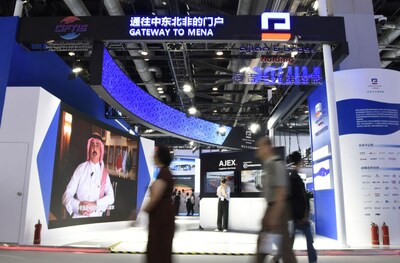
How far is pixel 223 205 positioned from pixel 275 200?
6.95 meters

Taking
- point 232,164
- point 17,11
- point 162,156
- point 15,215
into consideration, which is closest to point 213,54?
point 232,164

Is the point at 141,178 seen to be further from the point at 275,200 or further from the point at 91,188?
the point at 275,200

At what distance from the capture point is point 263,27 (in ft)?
21.1

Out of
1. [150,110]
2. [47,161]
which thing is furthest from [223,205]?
[47,161]

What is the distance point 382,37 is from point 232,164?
5409 mm

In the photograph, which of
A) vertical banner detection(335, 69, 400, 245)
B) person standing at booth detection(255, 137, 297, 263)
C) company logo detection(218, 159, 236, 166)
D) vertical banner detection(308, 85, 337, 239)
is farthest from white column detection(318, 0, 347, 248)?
company logo detection(218, 159, 236, 166)

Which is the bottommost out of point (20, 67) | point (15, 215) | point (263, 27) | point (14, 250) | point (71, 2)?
point (14, 250)

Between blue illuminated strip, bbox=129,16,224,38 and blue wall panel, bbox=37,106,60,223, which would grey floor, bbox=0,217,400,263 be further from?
blue illuminated strip, bbox=129,16,224,38

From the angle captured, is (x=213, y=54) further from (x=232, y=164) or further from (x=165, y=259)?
(x=165, y=259)

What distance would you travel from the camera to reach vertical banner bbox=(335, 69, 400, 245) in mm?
6730

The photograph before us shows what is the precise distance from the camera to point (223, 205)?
980 cm

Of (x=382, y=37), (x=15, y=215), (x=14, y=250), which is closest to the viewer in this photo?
(x=14, y=250)

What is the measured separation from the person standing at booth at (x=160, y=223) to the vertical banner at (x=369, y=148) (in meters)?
5.22

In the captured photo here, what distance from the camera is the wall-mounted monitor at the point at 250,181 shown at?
33.3 feet
